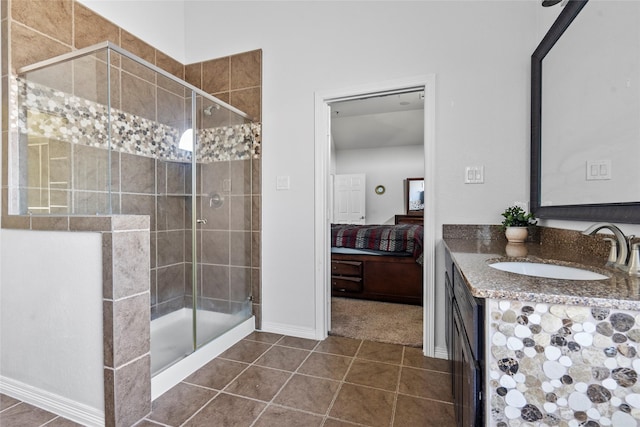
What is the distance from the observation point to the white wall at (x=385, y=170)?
6730 mm

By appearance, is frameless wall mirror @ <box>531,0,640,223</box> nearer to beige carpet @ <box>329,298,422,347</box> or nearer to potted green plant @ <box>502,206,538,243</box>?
potted green plant @ <box>502,206,538,243</box>

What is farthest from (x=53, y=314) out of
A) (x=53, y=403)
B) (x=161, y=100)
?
(x=161, y=100)

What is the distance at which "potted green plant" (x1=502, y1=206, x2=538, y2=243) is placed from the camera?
5.86 feet

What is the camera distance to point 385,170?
6945mm

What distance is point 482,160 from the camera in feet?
6.56

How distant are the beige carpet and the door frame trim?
23cm

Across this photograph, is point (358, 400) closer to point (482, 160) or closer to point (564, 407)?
point (564, 407)

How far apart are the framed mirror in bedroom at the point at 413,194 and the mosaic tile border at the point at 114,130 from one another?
4.80m

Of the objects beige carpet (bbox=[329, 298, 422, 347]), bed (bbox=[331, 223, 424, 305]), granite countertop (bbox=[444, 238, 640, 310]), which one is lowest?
beige carpet (bbox=[329, 298, 422, 347])

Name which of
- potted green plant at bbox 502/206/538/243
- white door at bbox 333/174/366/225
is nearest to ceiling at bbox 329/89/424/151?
white door at bbox 333/174/366/225

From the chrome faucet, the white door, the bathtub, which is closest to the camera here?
the chrome faucet

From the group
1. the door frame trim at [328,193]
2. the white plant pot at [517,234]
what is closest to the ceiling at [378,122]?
the door frame trim at [328,193]

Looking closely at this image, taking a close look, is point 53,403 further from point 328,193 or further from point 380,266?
point 380,266

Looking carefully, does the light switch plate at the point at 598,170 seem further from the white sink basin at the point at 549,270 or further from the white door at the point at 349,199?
the white door at the point at 349,199
